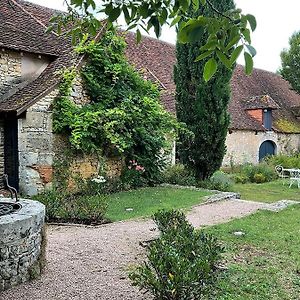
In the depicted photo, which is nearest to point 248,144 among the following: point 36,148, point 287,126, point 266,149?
point 266,149

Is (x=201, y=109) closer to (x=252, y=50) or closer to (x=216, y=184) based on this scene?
(x=216, y=184)

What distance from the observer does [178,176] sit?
14891mm

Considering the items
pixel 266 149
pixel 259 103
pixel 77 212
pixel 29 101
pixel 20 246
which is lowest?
pixel 77 212

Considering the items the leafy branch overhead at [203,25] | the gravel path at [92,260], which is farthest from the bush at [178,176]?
the leafy branch overhead at [203,25]

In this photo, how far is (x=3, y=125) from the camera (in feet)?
37.8

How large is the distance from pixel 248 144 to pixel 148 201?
11.8 meters

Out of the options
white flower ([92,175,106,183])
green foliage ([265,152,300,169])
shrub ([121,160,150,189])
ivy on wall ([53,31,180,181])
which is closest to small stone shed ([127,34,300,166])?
green foliage ([265,152,300,169])

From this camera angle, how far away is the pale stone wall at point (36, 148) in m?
11.0

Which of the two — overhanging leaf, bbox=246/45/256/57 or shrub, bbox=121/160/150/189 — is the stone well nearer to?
overhanging leaf, bbox=246/45/256/57

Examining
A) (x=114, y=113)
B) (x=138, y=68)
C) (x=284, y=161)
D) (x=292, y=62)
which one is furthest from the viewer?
(x=292, y=62)

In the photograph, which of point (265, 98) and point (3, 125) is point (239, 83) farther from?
point (3, 125)

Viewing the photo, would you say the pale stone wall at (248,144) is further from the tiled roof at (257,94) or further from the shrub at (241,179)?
the shrub at (241,179)

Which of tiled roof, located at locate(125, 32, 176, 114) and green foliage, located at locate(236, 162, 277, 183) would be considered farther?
tiled roof, located at locate(125, 32, 176, 114)

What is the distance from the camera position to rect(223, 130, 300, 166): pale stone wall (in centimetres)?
2080
